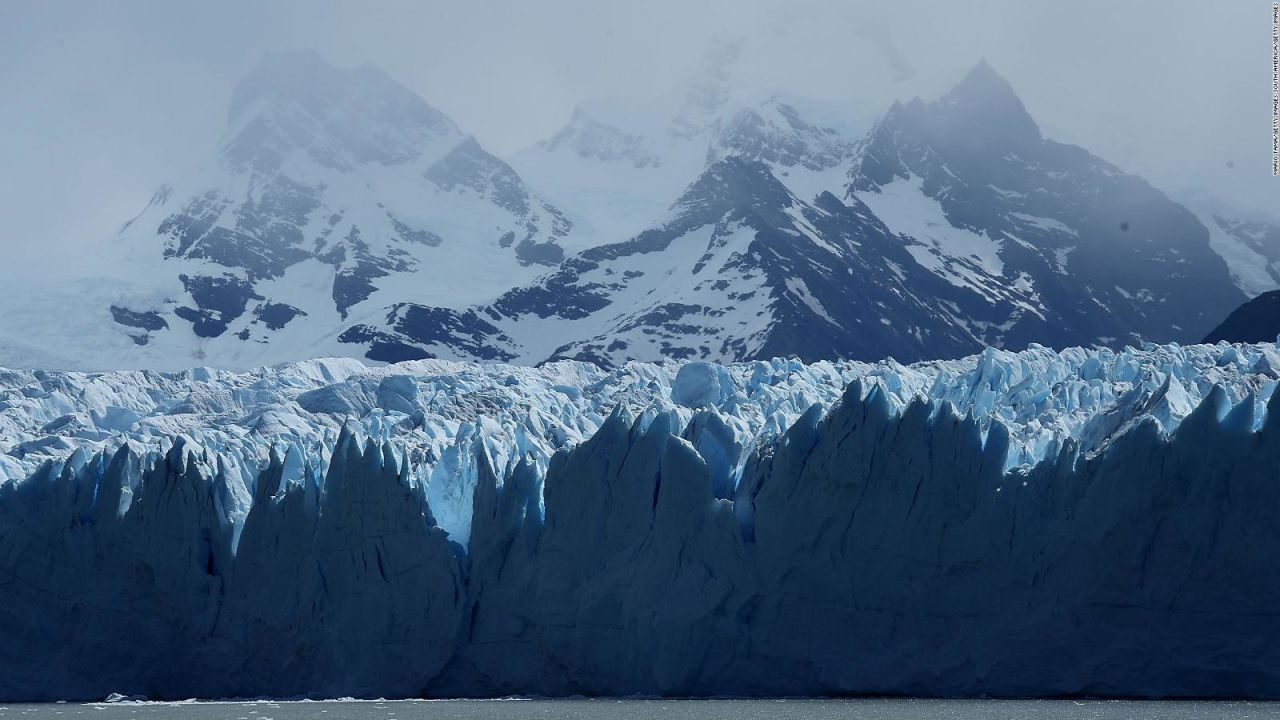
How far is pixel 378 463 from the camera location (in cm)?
3966

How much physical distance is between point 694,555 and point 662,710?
3.66 meters

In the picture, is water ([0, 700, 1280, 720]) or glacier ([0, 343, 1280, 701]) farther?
glacier ([0, 343, 1280, 701])

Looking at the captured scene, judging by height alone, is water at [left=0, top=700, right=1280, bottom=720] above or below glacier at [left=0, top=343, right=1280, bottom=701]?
below

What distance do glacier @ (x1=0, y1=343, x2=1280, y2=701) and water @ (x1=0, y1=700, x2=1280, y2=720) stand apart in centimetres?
57

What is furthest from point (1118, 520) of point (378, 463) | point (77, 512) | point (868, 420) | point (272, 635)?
point (77, 512)

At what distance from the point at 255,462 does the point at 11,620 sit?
6.69m

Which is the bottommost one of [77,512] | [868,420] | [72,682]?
[72,682]

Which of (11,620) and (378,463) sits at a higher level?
(378,463)

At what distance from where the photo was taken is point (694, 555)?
37031mm

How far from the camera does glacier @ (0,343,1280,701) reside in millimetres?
33750

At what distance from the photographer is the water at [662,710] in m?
31.9

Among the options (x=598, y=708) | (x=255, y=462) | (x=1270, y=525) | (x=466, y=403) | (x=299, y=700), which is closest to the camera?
(x=1270, y=525)

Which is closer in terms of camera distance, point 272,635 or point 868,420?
point 868,420

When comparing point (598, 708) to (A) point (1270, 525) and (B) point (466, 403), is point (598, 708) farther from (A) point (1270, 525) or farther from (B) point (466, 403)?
(B) point (466, 403)
